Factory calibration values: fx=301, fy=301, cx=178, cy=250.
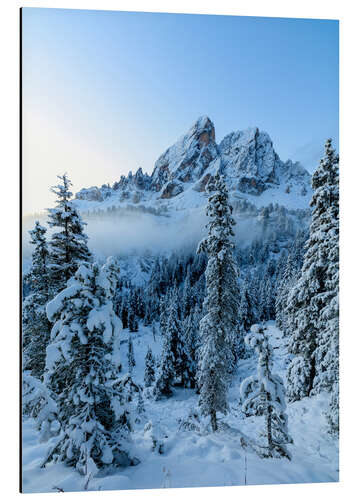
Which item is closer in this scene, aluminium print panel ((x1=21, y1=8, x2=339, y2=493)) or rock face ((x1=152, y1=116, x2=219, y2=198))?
aluminium print panel ((x1=21, y1=8, x2=339, y2=493))

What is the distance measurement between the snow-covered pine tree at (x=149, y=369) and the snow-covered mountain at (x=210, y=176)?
5.06 metres

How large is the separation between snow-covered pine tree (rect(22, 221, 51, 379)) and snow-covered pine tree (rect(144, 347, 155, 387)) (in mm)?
Answer: 3675

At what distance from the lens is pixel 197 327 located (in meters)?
9.05

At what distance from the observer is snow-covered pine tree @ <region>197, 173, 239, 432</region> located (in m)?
8.10

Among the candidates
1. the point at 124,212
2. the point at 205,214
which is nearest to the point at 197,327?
the point at 205,214

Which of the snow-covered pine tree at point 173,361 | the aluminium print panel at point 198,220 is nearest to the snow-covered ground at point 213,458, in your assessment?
the aluminium print panel at point 198,220

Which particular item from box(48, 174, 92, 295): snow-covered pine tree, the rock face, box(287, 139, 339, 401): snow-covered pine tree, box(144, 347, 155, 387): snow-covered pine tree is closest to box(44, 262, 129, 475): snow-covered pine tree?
box(48, 174, 92, 295): snow-covered pine tree

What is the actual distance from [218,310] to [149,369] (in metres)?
3.56

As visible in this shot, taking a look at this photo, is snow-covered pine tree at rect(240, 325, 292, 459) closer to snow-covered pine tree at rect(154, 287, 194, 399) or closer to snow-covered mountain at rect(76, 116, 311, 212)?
snow-covered pine tree at rect(154, 287, 194, 399)
